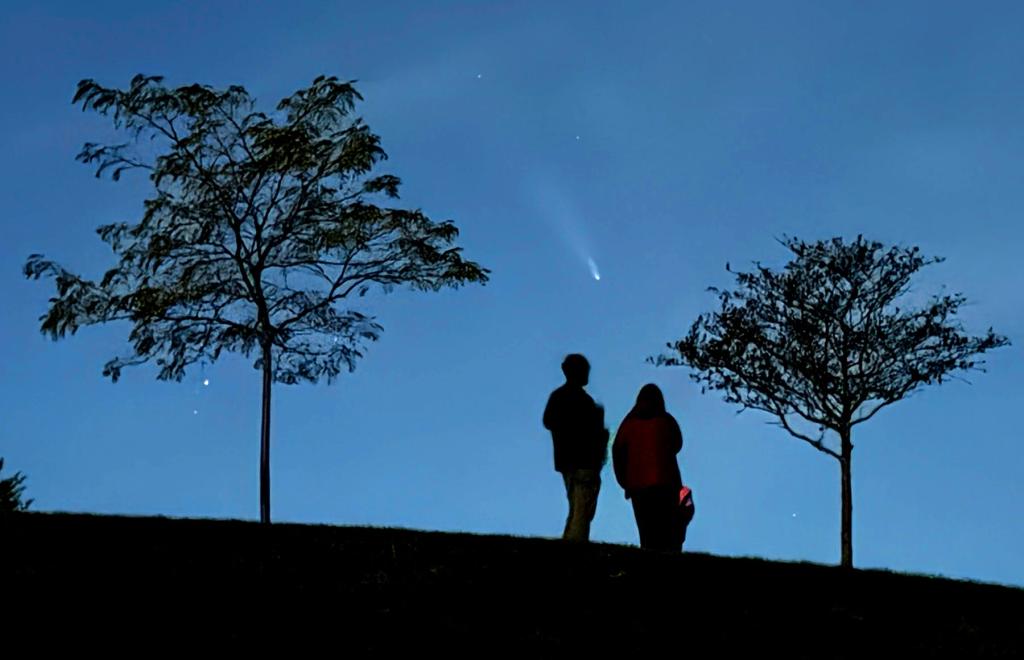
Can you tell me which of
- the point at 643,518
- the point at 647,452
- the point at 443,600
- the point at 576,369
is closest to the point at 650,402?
the point at 647,452

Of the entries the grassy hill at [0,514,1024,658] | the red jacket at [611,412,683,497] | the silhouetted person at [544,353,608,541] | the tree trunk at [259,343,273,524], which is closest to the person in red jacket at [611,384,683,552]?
the red jacket at [611,412,683,497]

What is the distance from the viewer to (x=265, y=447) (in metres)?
29.1

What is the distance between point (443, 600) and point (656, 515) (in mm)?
4255

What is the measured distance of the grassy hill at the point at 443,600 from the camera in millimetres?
10992

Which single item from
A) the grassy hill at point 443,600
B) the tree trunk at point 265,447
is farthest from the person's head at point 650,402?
the tree trunk at point 265,447

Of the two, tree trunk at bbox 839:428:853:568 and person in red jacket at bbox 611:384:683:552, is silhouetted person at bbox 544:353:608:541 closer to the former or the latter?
person in red jacket at bbox 611:384:683:552

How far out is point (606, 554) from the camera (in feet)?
47.6

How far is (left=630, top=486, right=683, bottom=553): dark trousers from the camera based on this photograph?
616 inches

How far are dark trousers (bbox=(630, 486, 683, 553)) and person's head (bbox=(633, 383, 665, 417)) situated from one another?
940 millimetres

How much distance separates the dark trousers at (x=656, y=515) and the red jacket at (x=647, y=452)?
130 millimetres

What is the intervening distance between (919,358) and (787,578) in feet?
59.7

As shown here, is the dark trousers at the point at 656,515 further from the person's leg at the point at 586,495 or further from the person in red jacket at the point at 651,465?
the person's leg at the point at 586,495

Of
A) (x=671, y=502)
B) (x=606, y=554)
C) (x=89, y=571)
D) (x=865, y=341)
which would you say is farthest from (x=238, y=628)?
(x=865, y=341)

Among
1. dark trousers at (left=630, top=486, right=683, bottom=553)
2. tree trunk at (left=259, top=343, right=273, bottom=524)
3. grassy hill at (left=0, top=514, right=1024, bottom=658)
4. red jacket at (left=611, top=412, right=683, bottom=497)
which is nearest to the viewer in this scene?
grassy hill at (left=0, top=514, right=1024, bottom=658)
